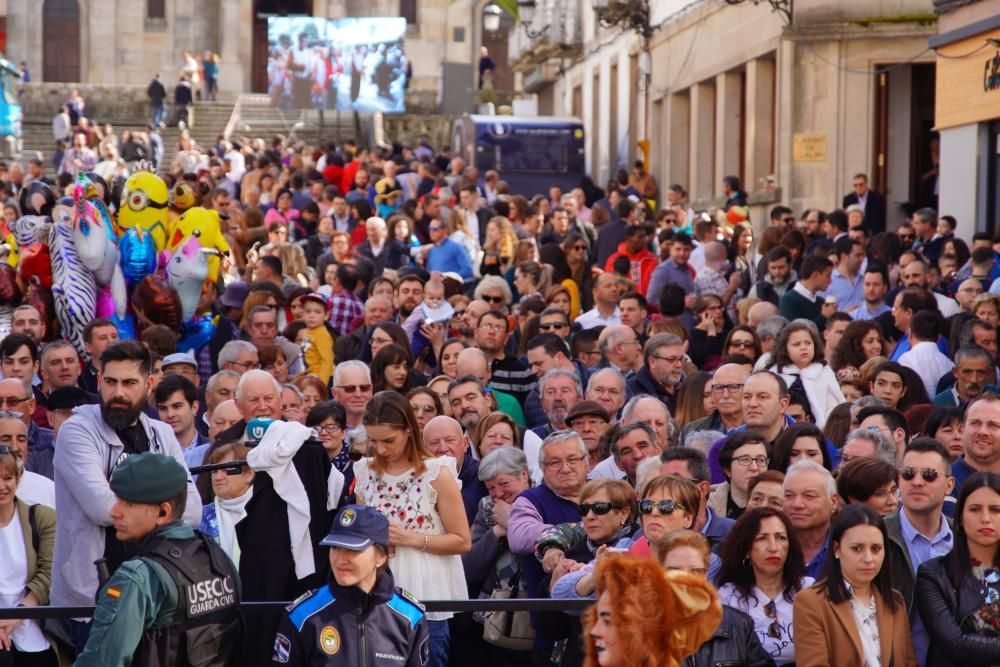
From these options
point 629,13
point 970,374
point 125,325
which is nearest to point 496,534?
point 970,374

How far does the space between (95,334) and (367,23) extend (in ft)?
113

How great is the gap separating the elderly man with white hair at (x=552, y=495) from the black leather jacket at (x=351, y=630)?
1428mm

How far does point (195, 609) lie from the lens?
21.6 feet

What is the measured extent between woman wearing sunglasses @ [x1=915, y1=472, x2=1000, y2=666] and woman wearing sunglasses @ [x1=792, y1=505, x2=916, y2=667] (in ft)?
0.39

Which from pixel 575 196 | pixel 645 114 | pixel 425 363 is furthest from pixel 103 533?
pixel 645 114

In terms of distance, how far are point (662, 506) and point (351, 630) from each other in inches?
56.3

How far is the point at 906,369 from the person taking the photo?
10.9 meters

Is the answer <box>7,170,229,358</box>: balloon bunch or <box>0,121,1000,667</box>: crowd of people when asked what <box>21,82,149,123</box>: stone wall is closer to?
<box>0,121,1000,667</box>: crowd of people

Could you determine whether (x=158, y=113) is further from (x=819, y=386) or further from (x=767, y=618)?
(x=767, y=618)

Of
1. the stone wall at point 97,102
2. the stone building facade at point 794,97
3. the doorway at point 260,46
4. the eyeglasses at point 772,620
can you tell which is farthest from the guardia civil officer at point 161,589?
the doorway at point 260,46

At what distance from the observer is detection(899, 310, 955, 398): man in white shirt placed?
481 inches

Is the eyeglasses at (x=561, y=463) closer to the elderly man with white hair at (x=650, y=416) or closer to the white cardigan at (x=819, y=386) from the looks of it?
the elderly man with white hair at (x=650, y=416)

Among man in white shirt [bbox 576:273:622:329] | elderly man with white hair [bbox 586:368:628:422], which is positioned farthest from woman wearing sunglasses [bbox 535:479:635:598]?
man in white shirt [bbox 576:273:622:329]

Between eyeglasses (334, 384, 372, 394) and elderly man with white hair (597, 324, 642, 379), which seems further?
elderly man with white hair (597, 324, 642, 379)
